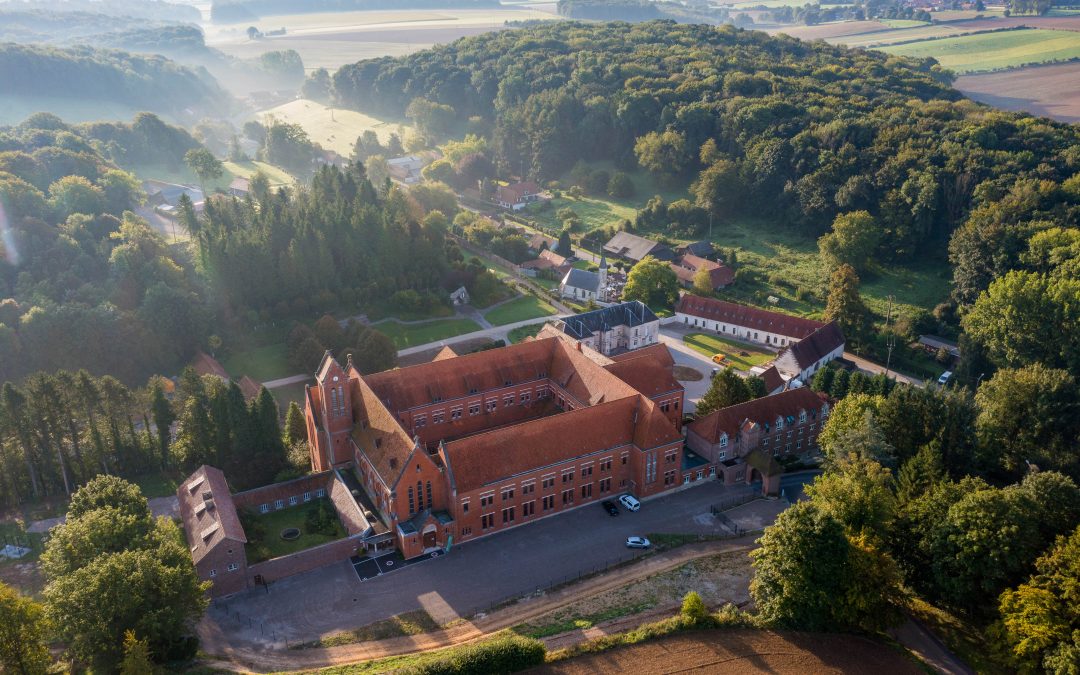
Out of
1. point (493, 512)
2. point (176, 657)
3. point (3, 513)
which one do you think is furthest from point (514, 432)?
point (3, 513)

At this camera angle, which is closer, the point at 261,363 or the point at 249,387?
the point at 249,387

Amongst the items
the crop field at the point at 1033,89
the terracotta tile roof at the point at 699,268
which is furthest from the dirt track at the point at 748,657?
the crop field at the point at 1033,89

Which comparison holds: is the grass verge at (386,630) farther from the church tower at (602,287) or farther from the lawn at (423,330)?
the church tower at (602,287)

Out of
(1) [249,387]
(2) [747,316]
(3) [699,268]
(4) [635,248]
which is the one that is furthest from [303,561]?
(4) [635,248]

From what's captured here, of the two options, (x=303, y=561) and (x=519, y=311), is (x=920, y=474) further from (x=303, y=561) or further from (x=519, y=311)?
(x=519, y=311)

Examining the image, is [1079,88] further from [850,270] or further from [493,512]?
[493,512]

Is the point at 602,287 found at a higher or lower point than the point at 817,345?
higher
